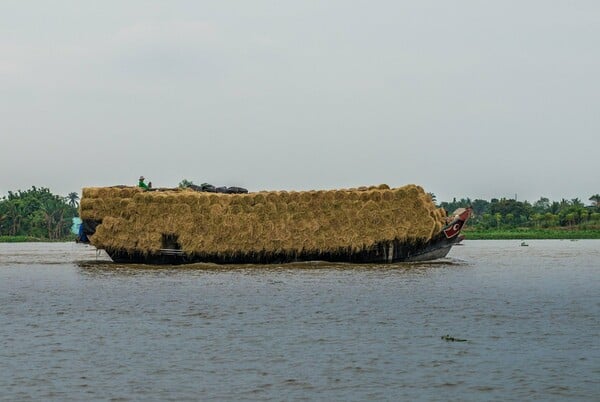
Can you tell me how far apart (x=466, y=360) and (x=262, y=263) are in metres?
28.0

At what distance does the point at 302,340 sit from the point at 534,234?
341ft

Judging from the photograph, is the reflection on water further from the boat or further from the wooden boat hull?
the wooden boat hull

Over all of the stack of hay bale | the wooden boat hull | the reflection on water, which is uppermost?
the stack of hay bale

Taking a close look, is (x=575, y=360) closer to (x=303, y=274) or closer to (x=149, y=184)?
(x=303, y=274)

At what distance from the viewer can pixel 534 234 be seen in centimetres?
11531

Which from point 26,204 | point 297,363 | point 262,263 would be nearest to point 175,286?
point 262,263

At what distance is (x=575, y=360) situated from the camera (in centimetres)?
1390

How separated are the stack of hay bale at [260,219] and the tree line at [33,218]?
300ft

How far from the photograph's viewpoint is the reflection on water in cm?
1216

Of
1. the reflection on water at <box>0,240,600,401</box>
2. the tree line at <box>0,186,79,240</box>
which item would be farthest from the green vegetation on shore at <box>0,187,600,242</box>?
the reflection on water at <box>0,240,600,401</box>

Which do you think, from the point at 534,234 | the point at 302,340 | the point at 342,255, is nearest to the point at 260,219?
the point at 342,255

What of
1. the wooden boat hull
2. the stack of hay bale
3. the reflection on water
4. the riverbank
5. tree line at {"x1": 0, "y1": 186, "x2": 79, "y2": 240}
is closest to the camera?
the reflection on water

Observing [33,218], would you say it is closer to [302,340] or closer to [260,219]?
[260,219]

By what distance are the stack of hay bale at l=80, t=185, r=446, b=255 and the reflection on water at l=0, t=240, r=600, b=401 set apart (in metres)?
9.85
